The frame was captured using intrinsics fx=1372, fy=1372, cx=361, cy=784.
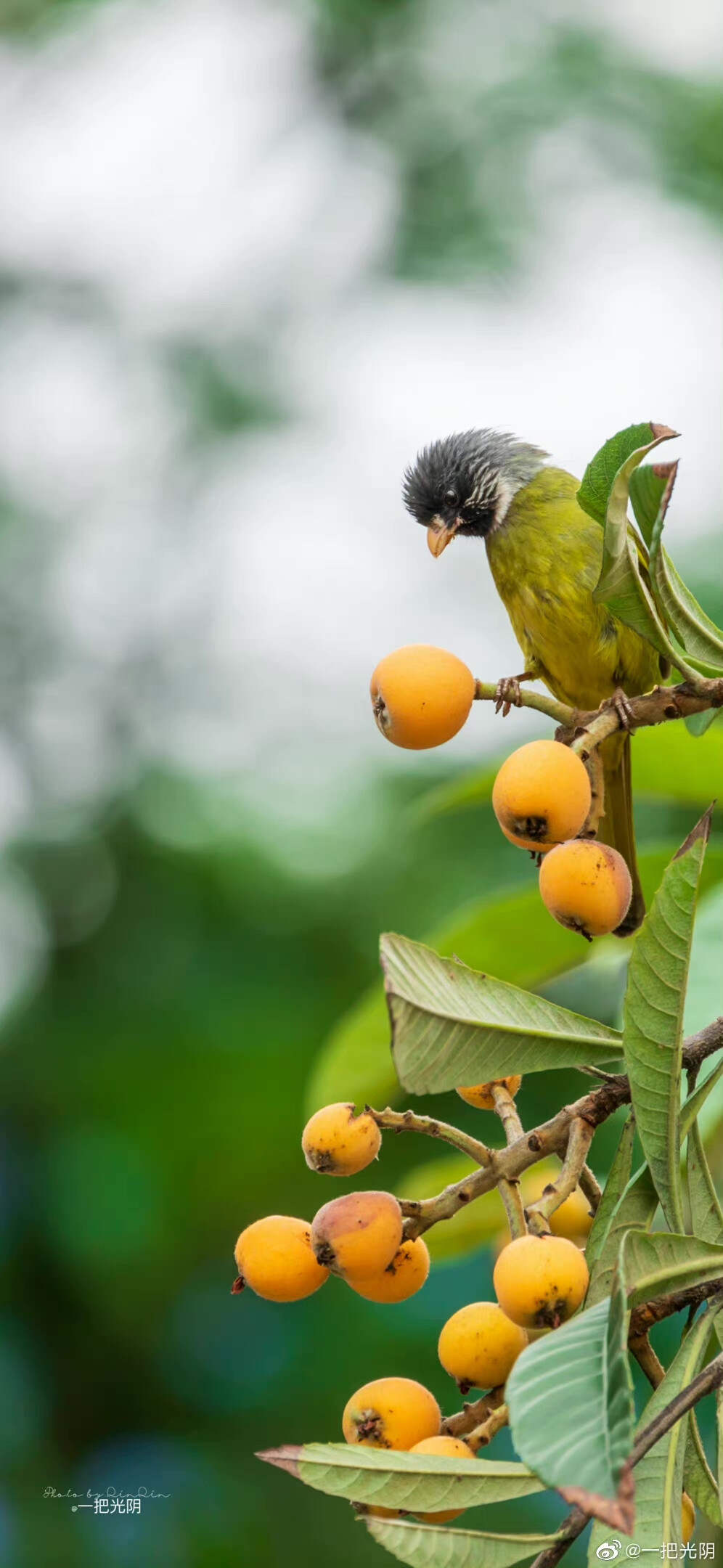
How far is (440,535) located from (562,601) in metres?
0.24

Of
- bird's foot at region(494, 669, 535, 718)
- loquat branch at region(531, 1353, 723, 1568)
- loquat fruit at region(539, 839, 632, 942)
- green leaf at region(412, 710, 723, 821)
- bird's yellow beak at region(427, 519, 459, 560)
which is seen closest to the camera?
loquat branch at region(531, 1353, 723, 1568)

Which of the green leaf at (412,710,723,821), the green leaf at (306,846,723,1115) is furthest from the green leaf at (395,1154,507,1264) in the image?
the green leaf at (412,710,723,821)

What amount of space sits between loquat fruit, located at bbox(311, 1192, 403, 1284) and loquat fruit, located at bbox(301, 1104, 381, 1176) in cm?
4

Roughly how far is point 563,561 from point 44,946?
357cm

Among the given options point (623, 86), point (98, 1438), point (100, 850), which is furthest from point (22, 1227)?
point (623, 86)

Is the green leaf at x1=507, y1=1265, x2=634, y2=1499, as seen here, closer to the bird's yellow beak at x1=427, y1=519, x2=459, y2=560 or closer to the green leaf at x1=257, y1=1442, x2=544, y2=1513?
the green leaf at x1=257, y1=1442, x2=544, y2=1513

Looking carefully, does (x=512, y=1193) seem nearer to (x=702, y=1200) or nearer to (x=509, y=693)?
(x=702, y=1200)

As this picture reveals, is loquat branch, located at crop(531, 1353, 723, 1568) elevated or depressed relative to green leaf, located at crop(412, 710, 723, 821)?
depressed

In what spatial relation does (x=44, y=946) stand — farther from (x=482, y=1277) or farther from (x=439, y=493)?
(x=439, y=493)

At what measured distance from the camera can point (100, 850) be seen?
5.68m

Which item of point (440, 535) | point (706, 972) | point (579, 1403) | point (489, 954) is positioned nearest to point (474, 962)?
point (489, 954)

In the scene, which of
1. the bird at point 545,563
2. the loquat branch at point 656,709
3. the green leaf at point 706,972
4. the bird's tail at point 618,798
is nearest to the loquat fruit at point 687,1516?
the green leaf at point 706,972

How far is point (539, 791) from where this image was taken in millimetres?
989

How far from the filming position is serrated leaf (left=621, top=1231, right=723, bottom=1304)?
0.82 meters
